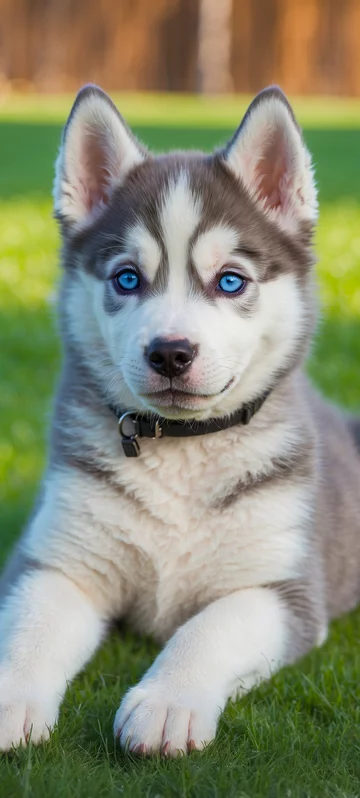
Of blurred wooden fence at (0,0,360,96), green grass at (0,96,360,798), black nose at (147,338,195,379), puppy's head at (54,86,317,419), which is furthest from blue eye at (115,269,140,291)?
blurred wooden fence at (0,0,360,96)

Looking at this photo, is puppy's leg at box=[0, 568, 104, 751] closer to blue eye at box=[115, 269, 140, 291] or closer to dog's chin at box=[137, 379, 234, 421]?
dog's chin at box=[137, 379, 234, 421]

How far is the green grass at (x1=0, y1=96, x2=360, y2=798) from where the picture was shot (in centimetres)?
260

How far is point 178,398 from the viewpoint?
328 cm

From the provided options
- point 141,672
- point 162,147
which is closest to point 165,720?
point 141,672

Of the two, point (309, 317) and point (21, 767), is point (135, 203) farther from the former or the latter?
point (21, 767)

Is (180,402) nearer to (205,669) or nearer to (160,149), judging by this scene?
(205,669)

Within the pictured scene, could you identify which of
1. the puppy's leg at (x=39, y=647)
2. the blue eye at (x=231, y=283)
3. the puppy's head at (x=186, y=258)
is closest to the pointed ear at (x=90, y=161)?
the puppy's head at (x=186, y=258)

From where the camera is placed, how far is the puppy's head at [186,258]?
3.25 meters

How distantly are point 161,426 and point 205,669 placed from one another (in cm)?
86

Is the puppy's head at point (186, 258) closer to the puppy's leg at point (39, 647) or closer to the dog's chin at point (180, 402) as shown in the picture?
the dog's chin at point (180, 402)

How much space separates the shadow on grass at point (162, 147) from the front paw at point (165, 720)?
1085cm

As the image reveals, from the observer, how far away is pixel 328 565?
403 centimetres

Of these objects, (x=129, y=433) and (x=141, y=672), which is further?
(x=129, y=433)

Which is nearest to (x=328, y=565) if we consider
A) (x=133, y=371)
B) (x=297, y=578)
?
(x=297, y=578)
